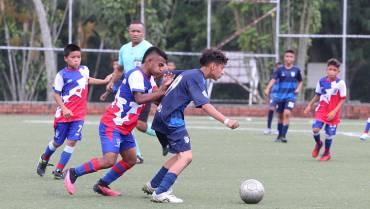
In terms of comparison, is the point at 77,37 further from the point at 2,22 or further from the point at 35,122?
the point at 35,122

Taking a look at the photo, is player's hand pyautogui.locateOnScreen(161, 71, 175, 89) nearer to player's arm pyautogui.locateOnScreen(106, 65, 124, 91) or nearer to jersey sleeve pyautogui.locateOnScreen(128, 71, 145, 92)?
jersey sleeve pyautogui.locateOnScreen(128, 71, 145, 92)

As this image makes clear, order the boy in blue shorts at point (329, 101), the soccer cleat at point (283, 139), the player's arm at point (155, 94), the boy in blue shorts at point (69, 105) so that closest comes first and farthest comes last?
the player's arm at point (155, 94) → the boy in blue shorts at point (69, 105) → the boy in blue shorts at point (329, 101) → the soccer cleat at point (283, 139)

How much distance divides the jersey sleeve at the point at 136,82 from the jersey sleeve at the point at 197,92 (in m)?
0.49

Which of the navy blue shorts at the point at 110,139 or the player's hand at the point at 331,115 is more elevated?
the navy blue shorts at the point at 110,139

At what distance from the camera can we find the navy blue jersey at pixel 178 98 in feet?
33.6

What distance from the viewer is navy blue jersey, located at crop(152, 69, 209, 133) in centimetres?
1024

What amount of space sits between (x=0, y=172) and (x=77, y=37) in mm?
18632

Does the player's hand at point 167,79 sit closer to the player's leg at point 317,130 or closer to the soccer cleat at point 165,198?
the soccer cleat at point 165,198

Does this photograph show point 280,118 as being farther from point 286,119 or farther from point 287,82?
point 287,82

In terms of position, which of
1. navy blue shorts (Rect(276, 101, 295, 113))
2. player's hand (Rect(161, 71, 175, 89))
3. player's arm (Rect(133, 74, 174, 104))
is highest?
player's hand (Rect(161, 71, 175, 89))

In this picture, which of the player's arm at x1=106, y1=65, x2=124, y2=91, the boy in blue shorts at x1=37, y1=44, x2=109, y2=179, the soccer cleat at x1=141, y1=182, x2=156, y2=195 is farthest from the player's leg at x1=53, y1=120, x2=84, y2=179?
the soccer cleat at x1=141, y1=182, x2=156, y2=195

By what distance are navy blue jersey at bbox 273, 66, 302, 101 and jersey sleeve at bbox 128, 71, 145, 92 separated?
11.0 metres

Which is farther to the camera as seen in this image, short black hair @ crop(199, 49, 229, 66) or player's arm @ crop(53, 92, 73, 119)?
player's arm @ crop(53, 92, 73, 119)

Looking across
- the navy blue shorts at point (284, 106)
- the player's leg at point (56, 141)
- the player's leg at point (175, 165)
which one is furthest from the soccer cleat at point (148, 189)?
the navy blue shorts at point (284, 106)
